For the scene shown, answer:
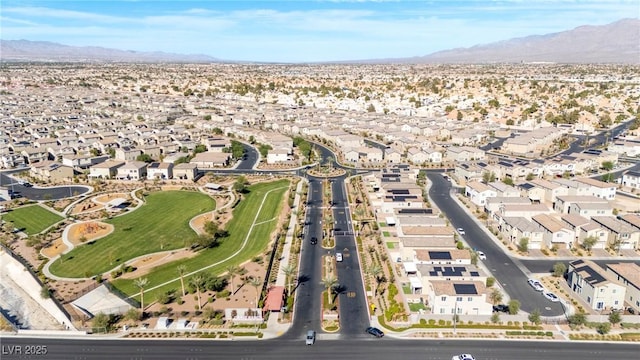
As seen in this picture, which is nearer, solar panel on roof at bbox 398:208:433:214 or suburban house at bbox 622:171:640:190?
solar panel on roof at bbox 398:208:433:214

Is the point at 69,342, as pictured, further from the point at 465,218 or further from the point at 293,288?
the point at 465,218

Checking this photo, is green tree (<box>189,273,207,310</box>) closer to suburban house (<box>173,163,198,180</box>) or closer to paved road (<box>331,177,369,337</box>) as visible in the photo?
paved road (<box>331,177,369,337</box>)

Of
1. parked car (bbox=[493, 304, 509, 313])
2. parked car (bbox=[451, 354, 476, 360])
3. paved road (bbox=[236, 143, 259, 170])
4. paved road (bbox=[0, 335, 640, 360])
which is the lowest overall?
paved road (bbox=[0, 335, 640, 360])

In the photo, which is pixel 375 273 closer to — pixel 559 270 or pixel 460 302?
pixel 460 302

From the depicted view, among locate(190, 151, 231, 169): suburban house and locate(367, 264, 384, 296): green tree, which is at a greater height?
locate(190, 151, 231, 169): suburban house

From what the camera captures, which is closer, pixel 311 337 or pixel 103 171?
pixel 311 337

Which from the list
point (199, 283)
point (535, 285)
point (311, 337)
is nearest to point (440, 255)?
point (535, 285)

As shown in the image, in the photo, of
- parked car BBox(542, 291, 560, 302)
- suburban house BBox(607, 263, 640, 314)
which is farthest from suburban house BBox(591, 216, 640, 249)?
parked car BBox(542, 291, 560, 302)

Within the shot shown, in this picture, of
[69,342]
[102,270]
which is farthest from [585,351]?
[102,270]
